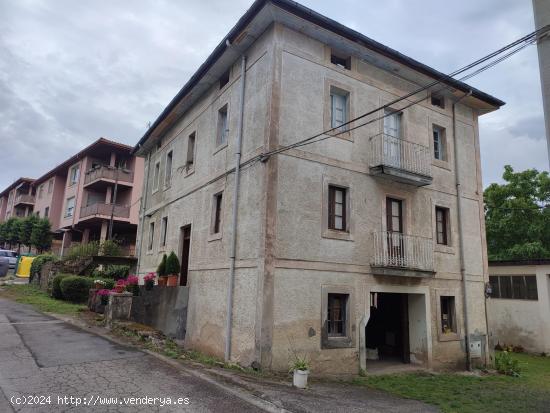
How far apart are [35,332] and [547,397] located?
13.0 meters

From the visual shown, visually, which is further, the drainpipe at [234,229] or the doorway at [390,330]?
the doorway at [390,330]

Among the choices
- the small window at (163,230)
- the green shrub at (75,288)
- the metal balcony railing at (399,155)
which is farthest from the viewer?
the green shrub at (75,288)

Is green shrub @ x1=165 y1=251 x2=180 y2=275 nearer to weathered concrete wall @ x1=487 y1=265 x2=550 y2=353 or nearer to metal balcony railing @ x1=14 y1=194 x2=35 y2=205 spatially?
weathered concrete wall @ x1=487 y1=265 x2=550 y2=353

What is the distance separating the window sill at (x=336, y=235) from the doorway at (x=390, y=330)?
2.89m

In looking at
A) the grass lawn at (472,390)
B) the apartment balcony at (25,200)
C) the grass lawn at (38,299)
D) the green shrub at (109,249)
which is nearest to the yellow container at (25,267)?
the grass lawn at (38,299)

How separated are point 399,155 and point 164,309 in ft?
28.8

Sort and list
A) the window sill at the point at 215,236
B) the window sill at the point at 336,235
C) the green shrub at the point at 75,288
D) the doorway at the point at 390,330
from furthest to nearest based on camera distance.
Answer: the green shrub at the point at 75,288, the doorway at the point at 390,330, the window sill at the point at 215,236, the window sill at the point at 336,235

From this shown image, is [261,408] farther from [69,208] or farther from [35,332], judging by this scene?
[69,208]

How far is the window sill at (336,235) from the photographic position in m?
9.92

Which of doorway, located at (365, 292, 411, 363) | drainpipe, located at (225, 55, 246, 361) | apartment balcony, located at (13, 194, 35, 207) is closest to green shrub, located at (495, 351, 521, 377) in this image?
doorway, located at (365, 292, 411, 363)

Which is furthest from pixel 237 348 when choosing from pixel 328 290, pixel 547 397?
pixel 547 397

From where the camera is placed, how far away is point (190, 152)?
572 inches

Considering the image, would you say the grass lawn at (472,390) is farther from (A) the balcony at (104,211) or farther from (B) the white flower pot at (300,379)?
(A) the balcony at (104,211)

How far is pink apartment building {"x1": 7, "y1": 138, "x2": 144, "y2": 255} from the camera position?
30531 millimetres
